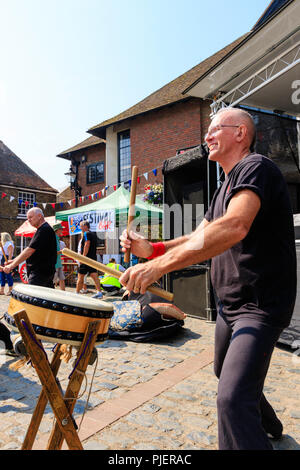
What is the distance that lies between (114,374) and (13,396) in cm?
107

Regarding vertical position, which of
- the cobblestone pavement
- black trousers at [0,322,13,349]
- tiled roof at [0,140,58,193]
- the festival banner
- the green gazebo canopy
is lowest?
the cobblestone pavement

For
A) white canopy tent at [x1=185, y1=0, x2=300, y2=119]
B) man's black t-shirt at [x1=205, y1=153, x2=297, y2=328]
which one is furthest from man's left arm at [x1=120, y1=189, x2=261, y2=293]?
white canopy tent at [x1=185, y1=0, x2=300, y2=119]

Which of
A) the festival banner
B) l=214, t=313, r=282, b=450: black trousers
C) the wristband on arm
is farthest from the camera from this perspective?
the festival banner

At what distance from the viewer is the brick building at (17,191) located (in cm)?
Result: 2467

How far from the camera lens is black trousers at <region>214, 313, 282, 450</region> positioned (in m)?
1.29

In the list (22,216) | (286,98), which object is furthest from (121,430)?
(22,216)

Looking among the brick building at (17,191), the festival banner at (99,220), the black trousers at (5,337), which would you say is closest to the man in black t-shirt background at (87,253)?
the festival banner at (99,220)

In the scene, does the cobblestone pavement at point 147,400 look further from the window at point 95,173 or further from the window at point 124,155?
the window at point 95,173

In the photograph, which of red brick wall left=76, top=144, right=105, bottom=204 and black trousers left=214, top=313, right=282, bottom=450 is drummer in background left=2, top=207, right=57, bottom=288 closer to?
black trousers left=214, top=313, right=282, bottom=450

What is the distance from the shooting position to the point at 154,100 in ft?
57.3

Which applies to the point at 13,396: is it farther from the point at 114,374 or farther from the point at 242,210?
the point at 242,210

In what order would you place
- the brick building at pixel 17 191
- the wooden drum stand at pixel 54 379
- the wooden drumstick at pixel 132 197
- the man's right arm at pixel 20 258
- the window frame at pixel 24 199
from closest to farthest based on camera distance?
the wooden drum stand at pixel 54 379
the wooden drumstick at pixel 132 197
the man's right arm at pixel 20 258
the brick building at pixel 17 191
the window frame at pixel 24 199

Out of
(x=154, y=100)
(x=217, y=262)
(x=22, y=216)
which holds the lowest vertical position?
(x=217, y=262)

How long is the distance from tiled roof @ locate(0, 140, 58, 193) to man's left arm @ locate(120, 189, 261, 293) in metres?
26.0
